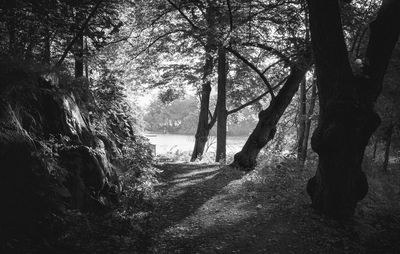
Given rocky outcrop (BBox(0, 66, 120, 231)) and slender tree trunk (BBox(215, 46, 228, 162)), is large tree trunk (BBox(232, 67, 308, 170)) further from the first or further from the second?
rocky outcrop (BBox(0, 66, 120, 231))

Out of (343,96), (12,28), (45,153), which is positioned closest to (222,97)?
(343,96)

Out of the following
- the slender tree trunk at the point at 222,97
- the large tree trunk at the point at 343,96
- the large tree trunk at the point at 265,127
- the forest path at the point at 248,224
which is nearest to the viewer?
the forest path at the point at 248,224

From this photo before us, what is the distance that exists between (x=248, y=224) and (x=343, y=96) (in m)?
2.89

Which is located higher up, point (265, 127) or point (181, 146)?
point (265, 127)

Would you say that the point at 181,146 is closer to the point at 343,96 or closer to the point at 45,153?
the point at 343,96

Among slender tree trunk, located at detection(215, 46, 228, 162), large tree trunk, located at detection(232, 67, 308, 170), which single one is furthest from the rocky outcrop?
slender tree trunk, located at detection(215, 46, 228, 162)

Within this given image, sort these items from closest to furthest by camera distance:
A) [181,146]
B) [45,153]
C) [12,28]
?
[45,153]
[12,28]
[181,146]

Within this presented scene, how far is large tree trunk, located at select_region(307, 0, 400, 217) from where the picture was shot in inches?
217

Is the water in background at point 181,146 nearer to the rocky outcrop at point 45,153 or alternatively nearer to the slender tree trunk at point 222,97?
the slender tree trunk at point 222,97

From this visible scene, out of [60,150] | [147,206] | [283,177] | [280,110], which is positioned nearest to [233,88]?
[280,110]

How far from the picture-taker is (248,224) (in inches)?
234

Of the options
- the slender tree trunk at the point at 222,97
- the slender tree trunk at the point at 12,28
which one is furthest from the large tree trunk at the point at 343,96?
the slender tree trunk at the point at 222,97

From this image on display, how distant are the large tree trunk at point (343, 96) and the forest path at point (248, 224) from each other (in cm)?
61

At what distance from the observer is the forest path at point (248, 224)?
201 inches
